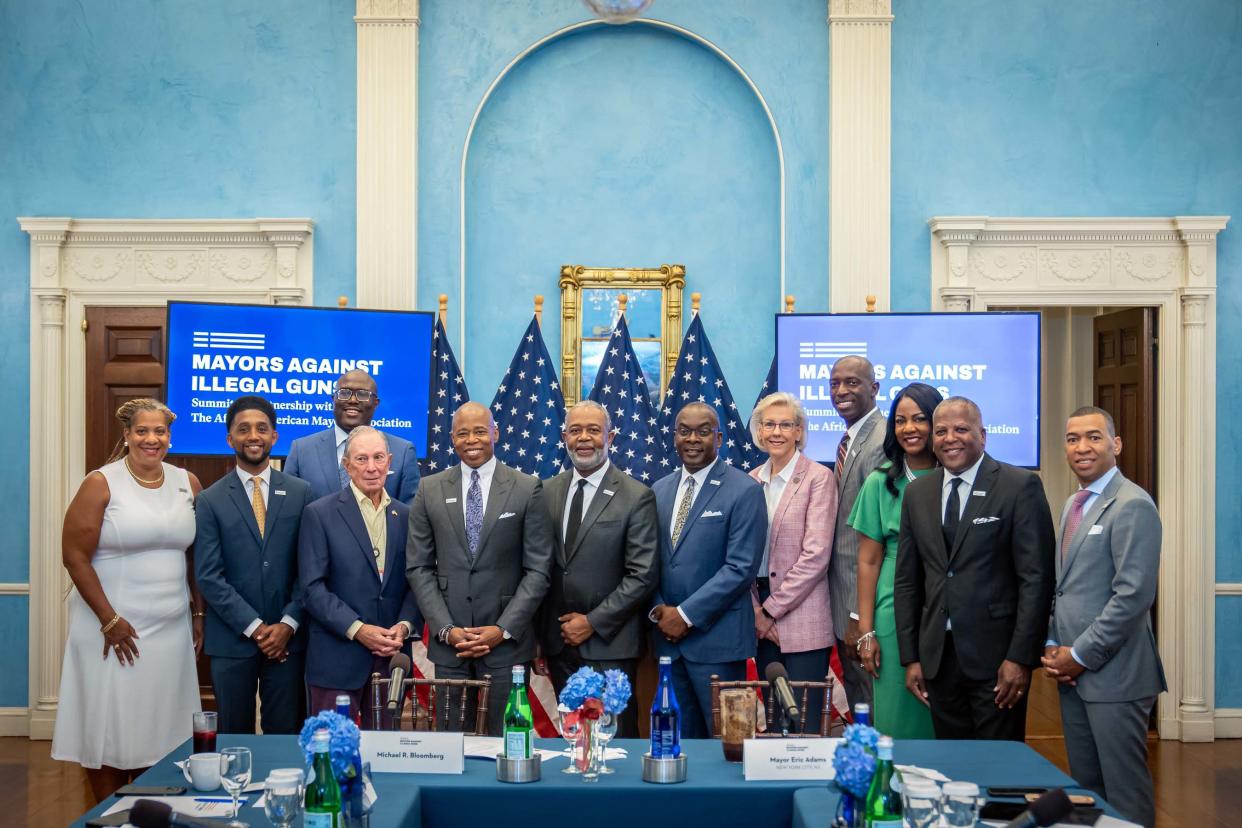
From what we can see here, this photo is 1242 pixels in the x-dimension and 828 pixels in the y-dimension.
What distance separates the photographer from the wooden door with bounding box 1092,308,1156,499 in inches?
285

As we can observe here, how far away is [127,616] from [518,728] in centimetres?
210

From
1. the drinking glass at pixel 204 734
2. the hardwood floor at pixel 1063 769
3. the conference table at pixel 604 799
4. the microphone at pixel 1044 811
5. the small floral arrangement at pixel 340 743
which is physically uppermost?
the small floral arrangement at pixel 340 743

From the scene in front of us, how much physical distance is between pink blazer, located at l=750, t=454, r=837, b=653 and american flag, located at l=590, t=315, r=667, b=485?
6.92 ft

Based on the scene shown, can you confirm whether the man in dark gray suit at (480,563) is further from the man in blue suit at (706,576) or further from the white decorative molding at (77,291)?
the white decorative molding at (77,291)

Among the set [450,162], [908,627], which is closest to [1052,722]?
[908,627]

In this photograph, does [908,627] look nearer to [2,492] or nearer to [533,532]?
[533,532]

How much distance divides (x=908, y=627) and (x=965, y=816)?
1900mm

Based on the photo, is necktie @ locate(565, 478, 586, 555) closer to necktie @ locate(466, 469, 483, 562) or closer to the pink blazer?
necktie @ locate(466, 469, 483, 562)

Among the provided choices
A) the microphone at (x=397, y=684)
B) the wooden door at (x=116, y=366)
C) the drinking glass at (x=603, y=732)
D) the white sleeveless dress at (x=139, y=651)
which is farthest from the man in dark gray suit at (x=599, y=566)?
the wooden door at (x=116, y=366)

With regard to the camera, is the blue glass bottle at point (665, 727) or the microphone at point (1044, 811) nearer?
the microphone at point (1044, 811)

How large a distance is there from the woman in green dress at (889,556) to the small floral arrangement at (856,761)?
199 centimetres

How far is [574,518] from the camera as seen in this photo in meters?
4.59

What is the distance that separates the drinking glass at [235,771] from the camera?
2.74 m

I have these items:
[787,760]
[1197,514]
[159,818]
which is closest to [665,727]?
[787,760]
